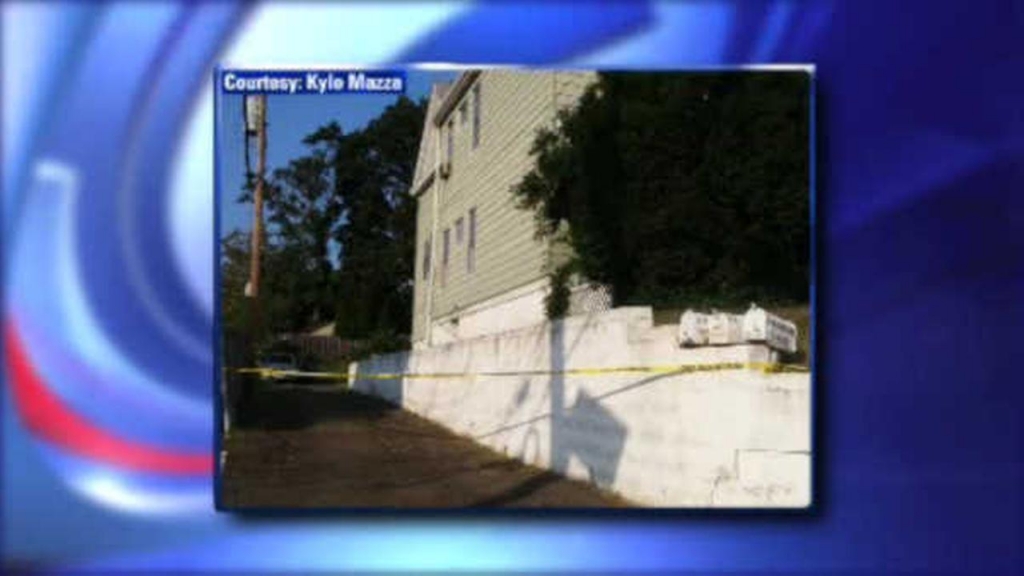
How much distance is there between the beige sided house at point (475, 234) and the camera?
646 centimetres

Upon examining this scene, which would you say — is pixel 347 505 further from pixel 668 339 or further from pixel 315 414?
pixel 668 339

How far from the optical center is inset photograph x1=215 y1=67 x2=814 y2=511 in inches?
235

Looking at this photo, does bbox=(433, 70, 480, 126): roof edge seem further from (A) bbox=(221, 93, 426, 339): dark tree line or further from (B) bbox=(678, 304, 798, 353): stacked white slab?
(B) bbox=(678, 304, 798, 353): stacked white slab

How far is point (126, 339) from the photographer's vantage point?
5.84 meters

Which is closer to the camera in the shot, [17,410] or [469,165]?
[17,410]

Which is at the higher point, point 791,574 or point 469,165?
point 469,165

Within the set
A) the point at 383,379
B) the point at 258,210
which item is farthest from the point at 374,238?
the point at 383,379

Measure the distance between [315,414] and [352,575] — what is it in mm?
960

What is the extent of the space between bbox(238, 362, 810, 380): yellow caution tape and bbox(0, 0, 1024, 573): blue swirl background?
327 millimetres

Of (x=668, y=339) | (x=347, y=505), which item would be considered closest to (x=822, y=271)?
(x=668, y=339)

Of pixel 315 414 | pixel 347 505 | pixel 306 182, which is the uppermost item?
pixel 306 182

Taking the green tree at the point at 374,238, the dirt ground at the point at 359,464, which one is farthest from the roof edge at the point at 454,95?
the dirt ground at the point at 359,464

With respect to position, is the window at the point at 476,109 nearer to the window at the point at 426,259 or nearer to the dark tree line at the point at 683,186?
the dark tree line at the point at 683,186

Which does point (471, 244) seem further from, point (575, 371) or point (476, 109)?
point (575, 371)
